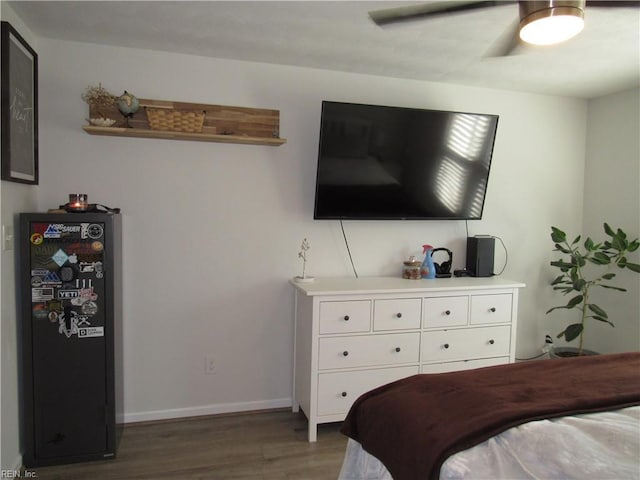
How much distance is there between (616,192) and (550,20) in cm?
291

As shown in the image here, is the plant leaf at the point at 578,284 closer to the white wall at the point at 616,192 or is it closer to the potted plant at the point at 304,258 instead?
the white wall at the point at 616,192

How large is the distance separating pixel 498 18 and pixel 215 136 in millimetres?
1774

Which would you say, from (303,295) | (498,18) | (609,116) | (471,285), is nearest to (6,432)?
(303,295)

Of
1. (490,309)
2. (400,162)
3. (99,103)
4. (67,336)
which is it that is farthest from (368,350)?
(99,103)

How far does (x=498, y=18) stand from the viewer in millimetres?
2334

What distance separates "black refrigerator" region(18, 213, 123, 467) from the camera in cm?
244

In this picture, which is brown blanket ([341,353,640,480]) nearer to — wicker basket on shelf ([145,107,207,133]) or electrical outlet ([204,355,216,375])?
electrical outlet ([204,355,216,375])

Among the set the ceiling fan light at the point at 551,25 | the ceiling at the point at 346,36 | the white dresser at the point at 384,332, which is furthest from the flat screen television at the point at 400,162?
the ceiling fan light at the point at 551,25

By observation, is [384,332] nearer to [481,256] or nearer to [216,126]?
[481,256]

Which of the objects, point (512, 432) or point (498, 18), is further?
point (498, 18)

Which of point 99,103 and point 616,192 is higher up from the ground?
point 99,103

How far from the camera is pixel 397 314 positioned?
9.69 ft

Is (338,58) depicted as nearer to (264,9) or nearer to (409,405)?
(264,9)

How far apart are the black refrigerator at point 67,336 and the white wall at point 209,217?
44 cm
